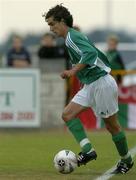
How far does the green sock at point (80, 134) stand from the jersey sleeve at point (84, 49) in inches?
34.8

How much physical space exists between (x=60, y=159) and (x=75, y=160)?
192 mm

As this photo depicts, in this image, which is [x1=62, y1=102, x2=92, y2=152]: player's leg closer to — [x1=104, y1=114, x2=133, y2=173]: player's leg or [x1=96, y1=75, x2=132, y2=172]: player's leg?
[x1=96, y1=75, x2=132, y2=172]: player's leg

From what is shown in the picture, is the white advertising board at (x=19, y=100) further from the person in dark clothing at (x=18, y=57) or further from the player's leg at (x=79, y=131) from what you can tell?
the player's leg at (x=79, y=131)

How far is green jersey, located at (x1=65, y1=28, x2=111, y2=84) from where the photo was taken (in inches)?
396

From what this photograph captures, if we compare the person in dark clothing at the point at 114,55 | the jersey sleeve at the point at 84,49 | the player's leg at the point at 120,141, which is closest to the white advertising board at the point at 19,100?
the person in dark clothing at the point at 114,55

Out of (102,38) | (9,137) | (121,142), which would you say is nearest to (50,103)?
(9,137)

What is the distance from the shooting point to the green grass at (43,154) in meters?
10.3

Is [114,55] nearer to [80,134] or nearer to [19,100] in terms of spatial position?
[19,100]

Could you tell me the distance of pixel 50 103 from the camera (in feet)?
61.5

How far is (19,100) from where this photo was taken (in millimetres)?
18266

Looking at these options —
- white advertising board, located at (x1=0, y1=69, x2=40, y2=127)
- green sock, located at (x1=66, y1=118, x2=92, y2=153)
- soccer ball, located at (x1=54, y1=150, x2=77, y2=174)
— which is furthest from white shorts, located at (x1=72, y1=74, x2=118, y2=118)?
white advertising board, located at (x1=0, y1=69, x2=40, y2=127)

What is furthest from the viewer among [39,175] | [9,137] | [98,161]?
[9,137]

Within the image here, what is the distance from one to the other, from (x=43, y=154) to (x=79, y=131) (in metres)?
2.67

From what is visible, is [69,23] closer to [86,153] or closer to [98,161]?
[86,153]
